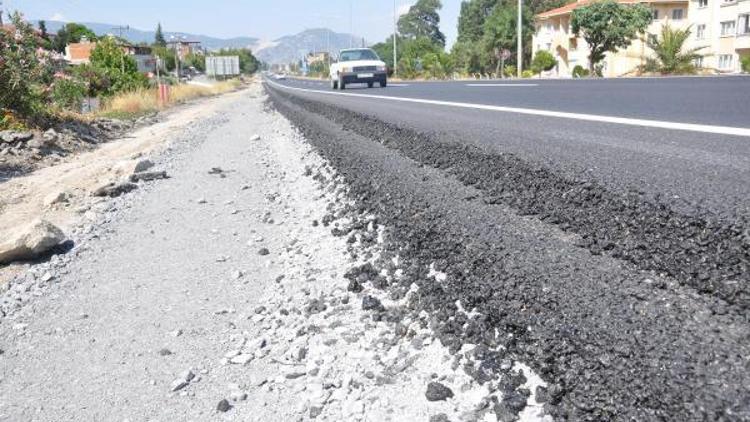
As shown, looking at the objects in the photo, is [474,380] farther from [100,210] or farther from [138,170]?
[138,170]

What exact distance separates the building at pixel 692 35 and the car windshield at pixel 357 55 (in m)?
18.8

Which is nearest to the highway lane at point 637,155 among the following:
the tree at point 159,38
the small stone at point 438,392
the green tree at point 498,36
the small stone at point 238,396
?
the small stone at point 438,392

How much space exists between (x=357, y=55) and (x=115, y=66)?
51.4ft

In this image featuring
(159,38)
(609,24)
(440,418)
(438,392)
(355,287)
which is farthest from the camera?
(159,38)

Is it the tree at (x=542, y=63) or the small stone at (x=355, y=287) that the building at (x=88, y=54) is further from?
the small stone at (x=355, y=287)

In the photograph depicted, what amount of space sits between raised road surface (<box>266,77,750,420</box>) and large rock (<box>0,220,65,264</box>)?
2659 millimetres

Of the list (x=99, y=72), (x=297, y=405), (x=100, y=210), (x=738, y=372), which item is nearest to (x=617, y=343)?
(x=738, y=372)

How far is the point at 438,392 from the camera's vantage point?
76.6 inches

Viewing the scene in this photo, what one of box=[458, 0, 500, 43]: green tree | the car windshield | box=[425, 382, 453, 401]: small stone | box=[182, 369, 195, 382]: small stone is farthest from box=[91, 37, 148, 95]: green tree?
box=[458, 0, 500, 43]: green tree

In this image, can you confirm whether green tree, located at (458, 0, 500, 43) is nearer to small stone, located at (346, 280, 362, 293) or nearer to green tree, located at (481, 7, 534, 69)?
green tree, located at (481, 7, 534, 69)

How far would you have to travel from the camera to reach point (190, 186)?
779 cm

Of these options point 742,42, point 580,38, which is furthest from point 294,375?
point 580,38

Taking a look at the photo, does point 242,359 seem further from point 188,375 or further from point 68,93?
point 68,93

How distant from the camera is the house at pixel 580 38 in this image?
135ft
